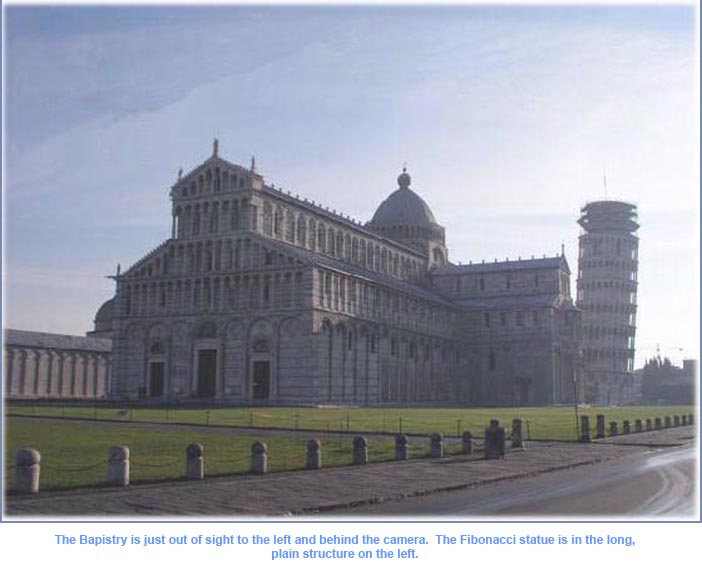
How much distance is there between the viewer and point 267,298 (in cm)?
7469

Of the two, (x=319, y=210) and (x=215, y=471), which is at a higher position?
(x=319, y=210)

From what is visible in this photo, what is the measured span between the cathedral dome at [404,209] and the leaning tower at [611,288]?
3912cm

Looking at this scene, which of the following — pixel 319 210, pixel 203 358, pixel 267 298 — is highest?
pixel 319 210

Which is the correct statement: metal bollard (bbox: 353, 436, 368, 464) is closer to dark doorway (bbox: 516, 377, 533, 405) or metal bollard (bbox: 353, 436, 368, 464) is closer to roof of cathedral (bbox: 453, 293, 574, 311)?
dark doorway (bbox: 516, 377, 533, 405)

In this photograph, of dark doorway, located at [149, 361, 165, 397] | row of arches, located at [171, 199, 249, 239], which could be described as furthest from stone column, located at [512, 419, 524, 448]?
dark doorway, located at [149, 361, 165, 397]

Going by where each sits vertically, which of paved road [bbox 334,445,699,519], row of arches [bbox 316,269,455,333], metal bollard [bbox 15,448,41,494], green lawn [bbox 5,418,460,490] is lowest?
paved road [bbox 334,445,699,519]

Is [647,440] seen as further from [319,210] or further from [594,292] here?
[594,292]

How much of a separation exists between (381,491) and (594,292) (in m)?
133

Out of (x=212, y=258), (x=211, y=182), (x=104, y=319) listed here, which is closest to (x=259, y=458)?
(x=212, y=258)

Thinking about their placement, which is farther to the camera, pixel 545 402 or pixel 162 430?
pixel 545 402

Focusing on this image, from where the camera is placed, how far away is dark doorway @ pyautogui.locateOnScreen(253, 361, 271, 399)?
242 feet

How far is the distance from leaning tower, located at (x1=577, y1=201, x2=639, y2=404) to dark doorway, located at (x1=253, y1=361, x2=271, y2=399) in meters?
82.2

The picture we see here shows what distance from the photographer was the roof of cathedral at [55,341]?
90.1 m
